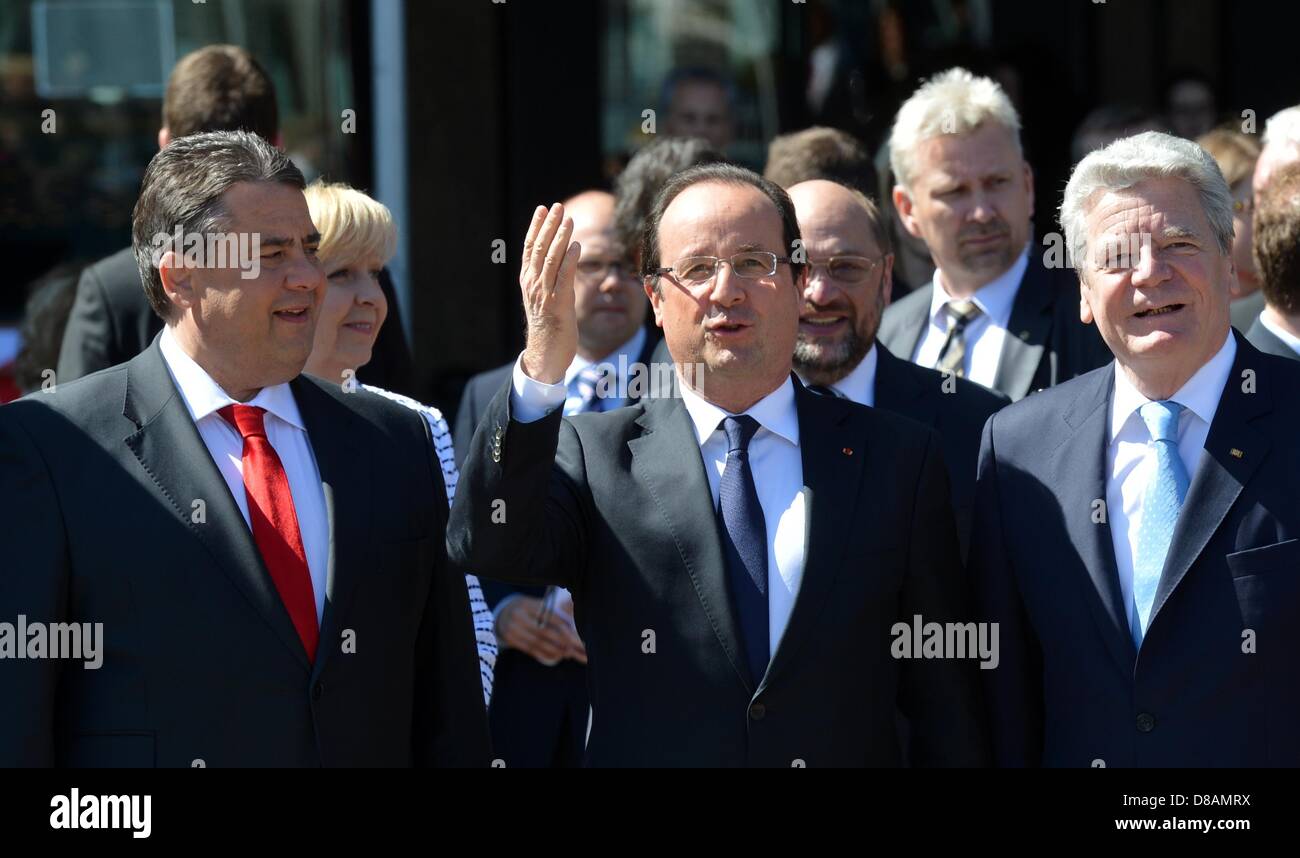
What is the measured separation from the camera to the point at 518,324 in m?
7.93

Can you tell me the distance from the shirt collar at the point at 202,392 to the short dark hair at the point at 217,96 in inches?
62.1

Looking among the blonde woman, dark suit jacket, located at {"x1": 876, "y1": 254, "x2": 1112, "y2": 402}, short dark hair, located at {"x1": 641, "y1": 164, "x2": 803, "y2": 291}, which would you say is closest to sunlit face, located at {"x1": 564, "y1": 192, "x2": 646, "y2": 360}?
the blonde woman

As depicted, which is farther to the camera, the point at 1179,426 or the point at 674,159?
the point at 674,159

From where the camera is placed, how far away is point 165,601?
3066 mm

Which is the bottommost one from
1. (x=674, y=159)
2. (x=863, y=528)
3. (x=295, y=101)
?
(x=863, y=528)

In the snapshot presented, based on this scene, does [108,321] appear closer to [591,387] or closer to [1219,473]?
[591,387]

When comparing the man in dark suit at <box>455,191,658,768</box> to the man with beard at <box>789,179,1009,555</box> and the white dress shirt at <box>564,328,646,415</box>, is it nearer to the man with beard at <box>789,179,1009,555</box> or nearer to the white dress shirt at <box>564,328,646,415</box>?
the white dress shirt at <box>564,328,646,415</box>

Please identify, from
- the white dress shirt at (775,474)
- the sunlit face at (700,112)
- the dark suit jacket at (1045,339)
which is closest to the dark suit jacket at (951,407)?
the dark suit jacket at (1045,339)

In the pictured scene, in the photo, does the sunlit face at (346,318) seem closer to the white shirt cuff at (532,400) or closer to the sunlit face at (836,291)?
the sunlit face at (836,291)

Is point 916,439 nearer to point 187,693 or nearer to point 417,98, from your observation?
point 187,693

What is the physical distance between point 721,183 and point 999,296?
5.34ft

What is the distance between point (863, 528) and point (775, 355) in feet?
1.21

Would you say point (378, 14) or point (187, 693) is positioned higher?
point (378, 14)
